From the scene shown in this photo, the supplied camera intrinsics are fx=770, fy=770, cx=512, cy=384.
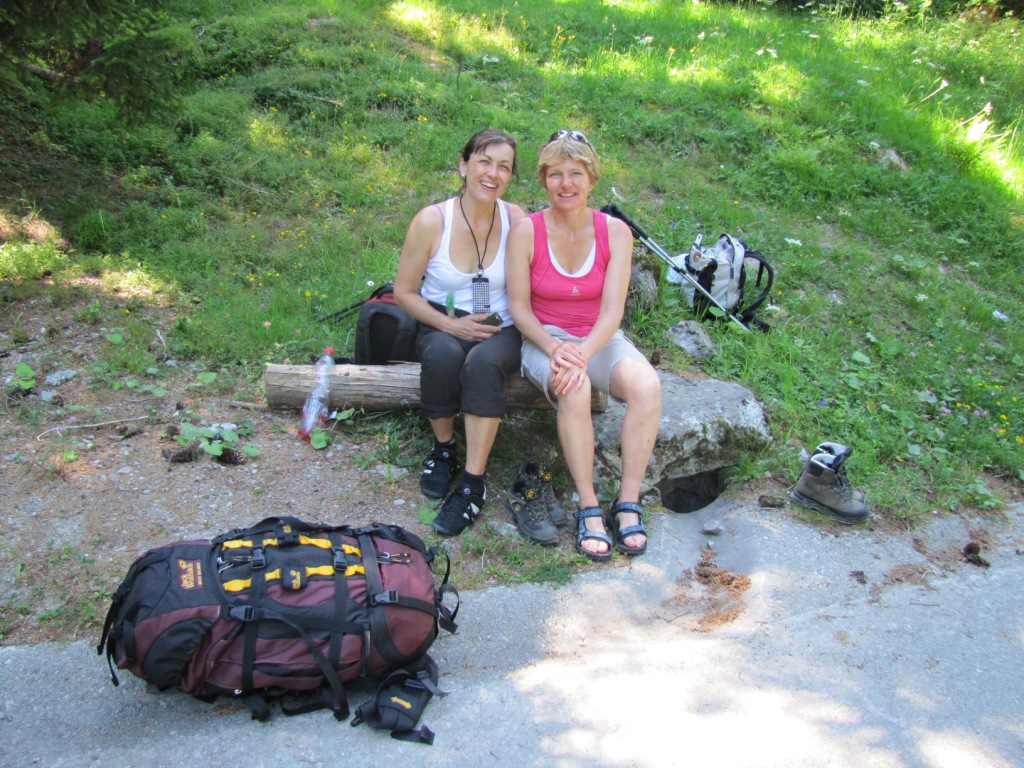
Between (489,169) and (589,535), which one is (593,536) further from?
(489,169)

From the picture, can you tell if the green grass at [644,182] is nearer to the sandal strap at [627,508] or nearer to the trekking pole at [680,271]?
the trekking pole at [680,271]

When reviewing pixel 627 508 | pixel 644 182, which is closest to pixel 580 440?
pixel 627 508

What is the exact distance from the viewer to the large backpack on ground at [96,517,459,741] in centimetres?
254

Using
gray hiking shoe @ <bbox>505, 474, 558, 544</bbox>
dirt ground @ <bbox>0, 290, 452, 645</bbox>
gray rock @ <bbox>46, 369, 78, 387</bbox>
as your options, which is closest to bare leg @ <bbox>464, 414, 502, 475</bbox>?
gray hiking shoe @ <bbox>505, 474, 558, 544</bbox>

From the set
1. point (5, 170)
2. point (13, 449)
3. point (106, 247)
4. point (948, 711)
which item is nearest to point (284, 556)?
point (13, 449)

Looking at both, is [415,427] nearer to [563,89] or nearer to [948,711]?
[948,711]

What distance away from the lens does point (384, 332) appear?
14.5 feet

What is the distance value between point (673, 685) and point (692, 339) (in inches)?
119

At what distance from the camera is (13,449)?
394 cm

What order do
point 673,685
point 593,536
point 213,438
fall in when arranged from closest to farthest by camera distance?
point 673,685, point 593,536, point 213,438

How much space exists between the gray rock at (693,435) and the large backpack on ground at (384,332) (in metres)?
1.17

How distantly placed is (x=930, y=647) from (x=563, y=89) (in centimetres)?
692

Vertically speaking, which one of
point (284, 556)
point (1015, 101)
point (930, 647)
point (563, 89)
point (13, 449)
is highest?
point (1015, 101)

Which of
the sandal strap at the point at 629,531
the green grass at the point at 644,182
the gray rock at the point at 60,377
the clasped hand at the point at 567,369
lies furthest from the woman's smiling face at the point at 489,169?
the gray rock at the point at 60,377
